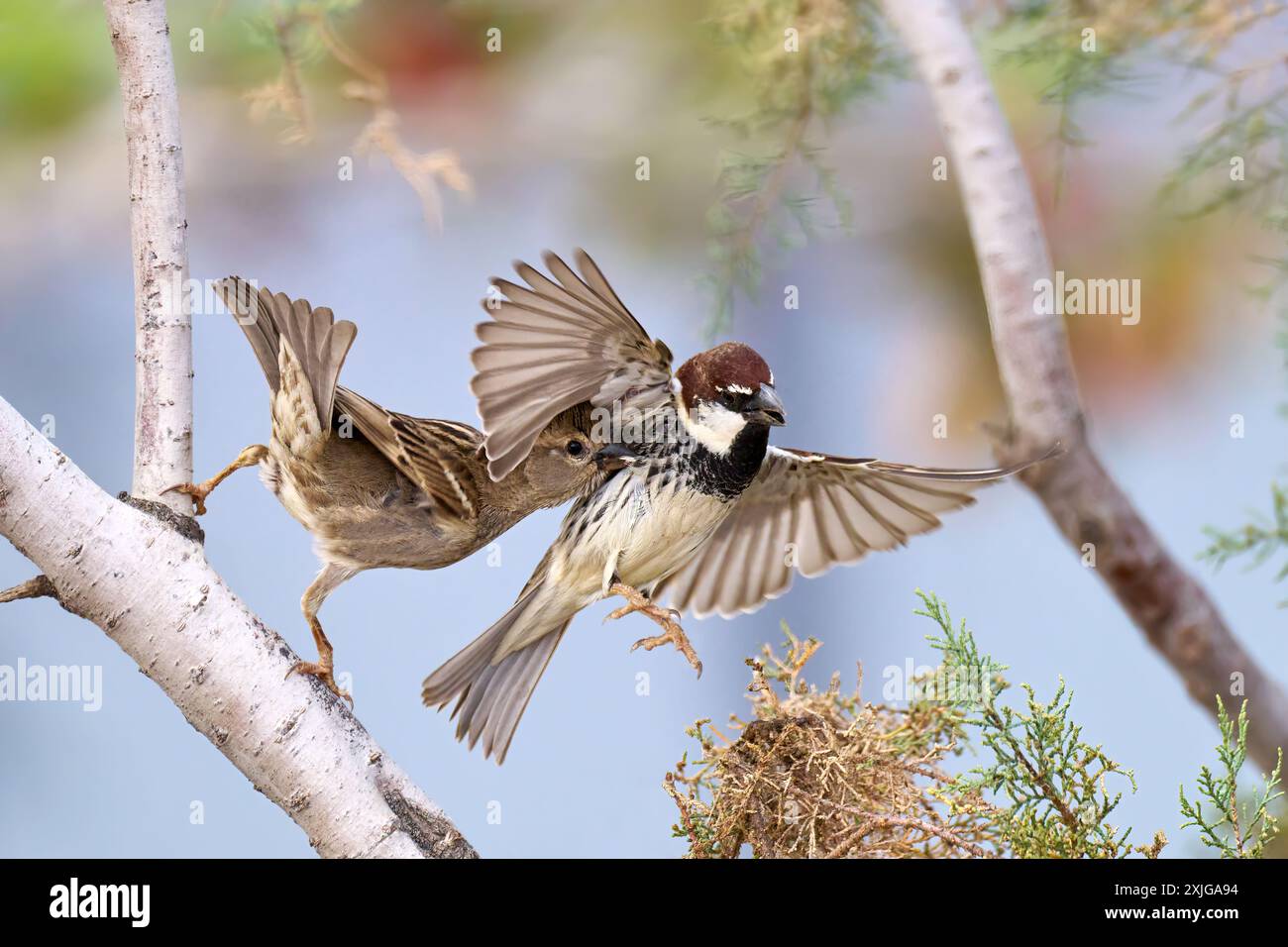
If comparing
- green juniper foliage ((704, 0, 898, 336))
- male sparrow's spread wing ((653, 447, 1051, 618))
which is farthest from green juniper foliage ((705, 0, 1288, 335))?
male sparrow's spread wing ((653, 447, 1051, 618))

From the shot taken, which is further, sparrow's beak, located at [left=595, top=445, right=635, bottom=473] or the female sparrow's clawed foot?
sparrow's beak, located at [left=595, top=445, right=635, bottom=473]

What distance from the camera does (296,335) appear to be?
80 centimetres

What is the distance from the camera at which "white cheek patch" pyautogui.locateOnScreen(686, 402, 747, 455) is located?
0.88 metres

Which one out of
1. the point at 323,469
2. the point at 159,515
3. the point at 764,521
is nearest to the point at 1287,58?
the point at 764,521

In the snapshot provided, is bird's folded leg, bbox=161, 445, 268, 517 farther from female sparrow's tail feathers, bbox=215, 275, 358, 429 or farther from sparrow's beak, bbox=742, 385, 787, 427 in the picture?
sparrow's beak, bbox=742, 385, 787, 427

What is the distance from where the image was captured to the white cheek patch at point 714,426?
877mm

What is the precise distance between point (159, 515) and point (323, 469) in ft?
0.39

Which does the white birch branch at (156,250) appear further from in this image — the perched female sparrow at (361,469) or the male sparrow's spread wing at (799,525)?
the male sparrow's spread wing at (799,525)

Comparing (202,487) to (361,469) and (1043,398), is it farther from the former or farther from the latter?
(1043,398)

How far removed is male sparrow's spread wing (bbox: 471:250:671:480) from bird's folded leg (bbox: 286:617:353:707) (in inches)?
6.3

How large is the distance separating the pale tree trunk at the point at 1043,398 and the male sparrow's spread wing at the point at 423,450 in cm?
54

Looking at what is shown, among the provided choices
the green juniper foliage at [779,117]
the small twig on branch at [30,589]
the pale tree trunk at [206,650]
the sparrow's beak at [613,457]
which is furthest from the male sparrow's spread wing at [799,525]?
the small twig on branch at [30,589]

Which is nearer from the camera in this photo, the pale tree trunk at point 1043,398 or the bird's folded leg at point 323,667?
the bird's folded leg at point 323,667

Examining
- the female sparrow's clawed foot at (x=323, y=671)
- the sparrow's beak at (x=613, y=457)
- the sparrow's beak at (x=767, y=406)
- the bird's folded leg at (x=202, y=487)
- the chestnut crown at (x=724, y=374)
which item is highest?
the chestnut crown at (x=724, y=374)
